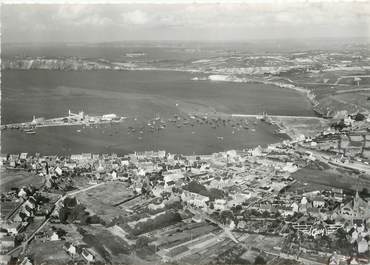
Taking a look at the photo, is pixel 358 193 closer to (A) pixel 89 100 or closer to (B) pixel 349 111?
(B) pixel 349 111

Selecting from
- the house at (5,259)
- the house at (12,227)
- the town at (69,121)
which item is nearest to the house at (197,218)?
the house at (12,227)

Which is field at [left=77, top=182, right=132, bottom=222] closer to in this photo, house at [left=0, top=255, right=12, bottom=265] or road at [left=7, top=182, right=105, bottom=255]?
road at [left=7, top=182, right=105, bottom=255]

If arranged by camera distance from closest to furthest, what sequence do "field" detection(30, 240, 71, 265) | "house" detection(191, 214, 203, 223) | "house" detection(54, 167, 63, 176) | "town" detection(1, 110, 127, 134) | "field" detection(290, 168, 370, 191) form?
"field" detection(30, 240, 71, 265)
"house" detection(191, 214, 203, 223)
"field" detection(290, 168, 370, 191)
"house" detection(54, 167, 63, 176)
"town" detection(1, 110, 127, 134)

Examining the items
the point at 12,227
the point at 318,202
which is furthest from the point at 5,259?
the point at 318,202

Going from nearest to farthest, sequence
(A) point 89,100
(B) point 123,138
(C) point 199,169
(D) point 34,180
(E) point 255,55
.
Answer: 1. (D) point 34,180
2. (C) point 199,169
3. (B) point 123,138
4. (A) point 89,100
5. (E) point 255,55

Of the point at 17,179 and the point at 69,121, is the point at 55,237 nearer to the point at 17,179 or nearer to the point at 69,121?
the point at 17,179

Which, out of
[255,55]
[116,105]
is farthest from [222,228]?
[255,55]

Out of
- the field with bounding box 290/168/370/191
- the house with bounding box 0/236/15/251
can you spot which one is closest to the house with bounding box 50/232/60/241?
the house with bounding box 0/236/15/251
